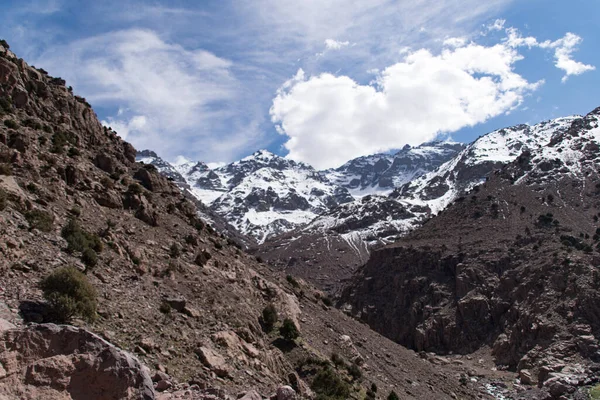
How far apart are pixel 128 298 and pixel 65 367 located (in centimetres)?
1046

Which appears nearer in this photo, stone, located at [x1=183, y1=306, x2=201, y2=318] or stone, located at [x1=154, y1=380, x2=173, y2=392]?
stone, located at [x1=154, y1=380, x2=173, y2=392]

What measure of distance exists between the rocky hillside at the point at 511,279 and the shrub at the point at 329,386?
1283 inches

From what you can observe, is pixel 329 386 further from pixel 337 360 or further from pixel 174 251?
pixel 174 251

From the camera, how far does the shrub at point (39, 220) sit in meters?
21.4

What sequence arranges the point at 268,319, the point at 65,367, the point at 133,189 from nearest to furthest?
1. the point at 65,367
2. the point at 268,319
3. the point at 133,189

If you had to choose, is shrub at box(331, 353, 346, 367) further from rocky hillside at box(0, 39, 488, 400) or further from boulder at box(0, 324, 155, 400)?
boulder at box(0, 324, 155, 400)

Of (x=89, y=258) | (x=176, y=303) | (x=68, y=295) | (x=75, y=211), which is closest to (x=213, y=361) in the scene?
(x=176, y=303)

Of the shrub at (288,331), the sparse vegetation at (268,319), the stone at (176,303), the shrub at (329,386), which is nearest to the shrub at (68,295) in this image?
the stone at (176,303)

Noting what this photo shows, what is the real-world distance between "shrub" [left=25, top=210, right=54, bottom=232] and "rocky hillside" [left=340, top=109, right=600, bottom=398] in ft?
161

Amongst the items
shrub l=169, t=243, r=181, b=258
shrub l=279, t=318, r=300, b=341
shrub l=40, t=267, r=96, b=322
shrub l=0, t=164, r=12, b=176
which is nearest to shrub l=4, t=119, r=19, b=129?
shrub l=0, t=164, r=12, b=176

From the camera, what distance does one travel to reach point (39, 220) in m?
21.7

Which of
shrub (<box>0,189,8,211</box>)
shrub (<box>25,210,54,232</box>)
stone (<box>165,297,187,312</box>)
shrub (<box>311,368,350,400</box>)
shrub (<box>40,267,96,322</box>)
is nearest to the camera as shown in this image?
shrub (<box>40,267,96,322</box>)

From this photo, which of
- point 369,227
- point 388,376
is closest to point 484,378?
point 388,376

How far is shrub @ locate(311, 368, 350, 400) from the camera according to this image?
2564 centimetres
